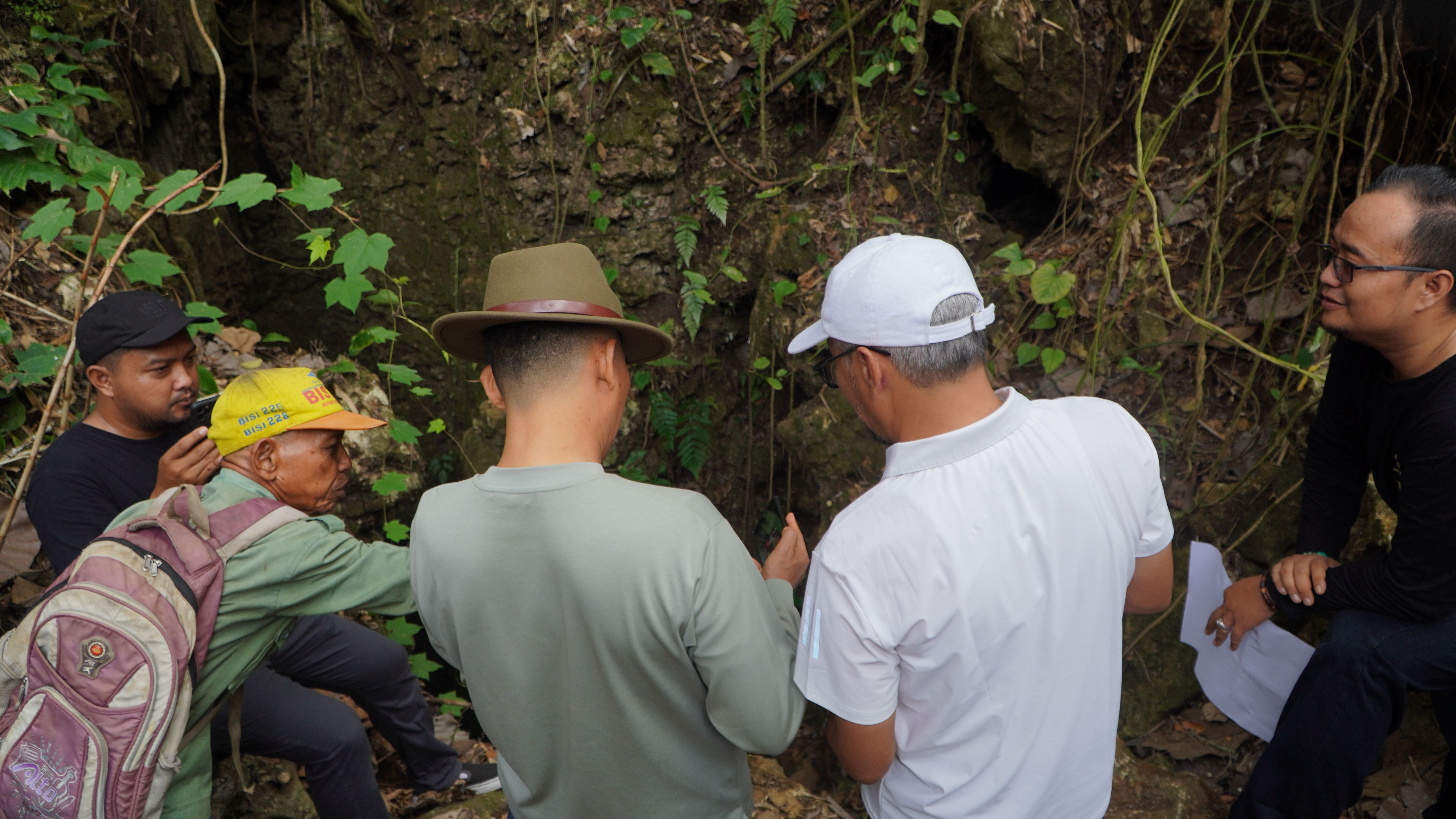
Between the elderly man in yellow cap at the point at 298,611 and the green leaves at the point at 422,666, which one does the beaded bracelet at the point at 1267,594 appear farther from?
the green leaves at the point at 422,666

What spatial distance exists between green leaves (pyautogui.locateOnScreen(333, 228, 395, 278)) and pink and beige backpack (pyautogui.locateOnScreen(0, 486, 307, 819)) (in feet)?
4.98

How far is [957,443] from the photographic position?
1.63m

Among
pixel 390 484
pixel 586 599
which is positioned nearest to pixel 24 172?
pixel 390 484

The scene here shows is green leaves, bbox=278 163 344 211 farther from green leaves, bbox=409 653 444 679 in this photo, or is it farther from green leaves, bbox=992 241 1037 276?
green leaves, bbox=992 241 1037 276

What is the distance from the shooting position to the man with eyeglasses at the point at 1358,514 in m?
2.21

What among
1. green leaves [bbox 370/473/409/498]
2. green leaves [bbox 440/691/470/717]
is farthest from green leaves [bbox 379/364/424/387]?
green leaves [bbox 440/691/470/717]

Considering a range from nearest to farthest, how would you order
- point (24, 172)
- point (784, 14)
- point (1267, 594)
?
point (1267, 594)
point (24, 172)
point (784, 14)

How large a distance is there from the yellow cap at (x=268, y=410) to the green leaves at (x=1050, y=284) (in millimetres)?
3246

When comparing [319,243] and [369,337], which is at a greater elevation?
[319,243]

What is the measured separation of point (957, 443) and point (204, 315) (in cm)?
334

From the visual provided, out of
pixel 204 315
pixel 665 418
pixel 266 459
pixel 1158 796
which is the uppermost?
pixel 204 315

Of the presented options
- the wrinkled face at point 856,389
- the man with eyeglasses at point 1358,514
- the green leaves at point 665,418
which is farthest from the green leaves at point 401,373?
the man with eyeglasses at point 1358,514

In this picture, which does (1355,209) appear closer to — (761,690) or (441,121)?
(761,690)

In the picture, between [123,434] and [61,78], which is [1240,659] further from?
Result: [61,78]
